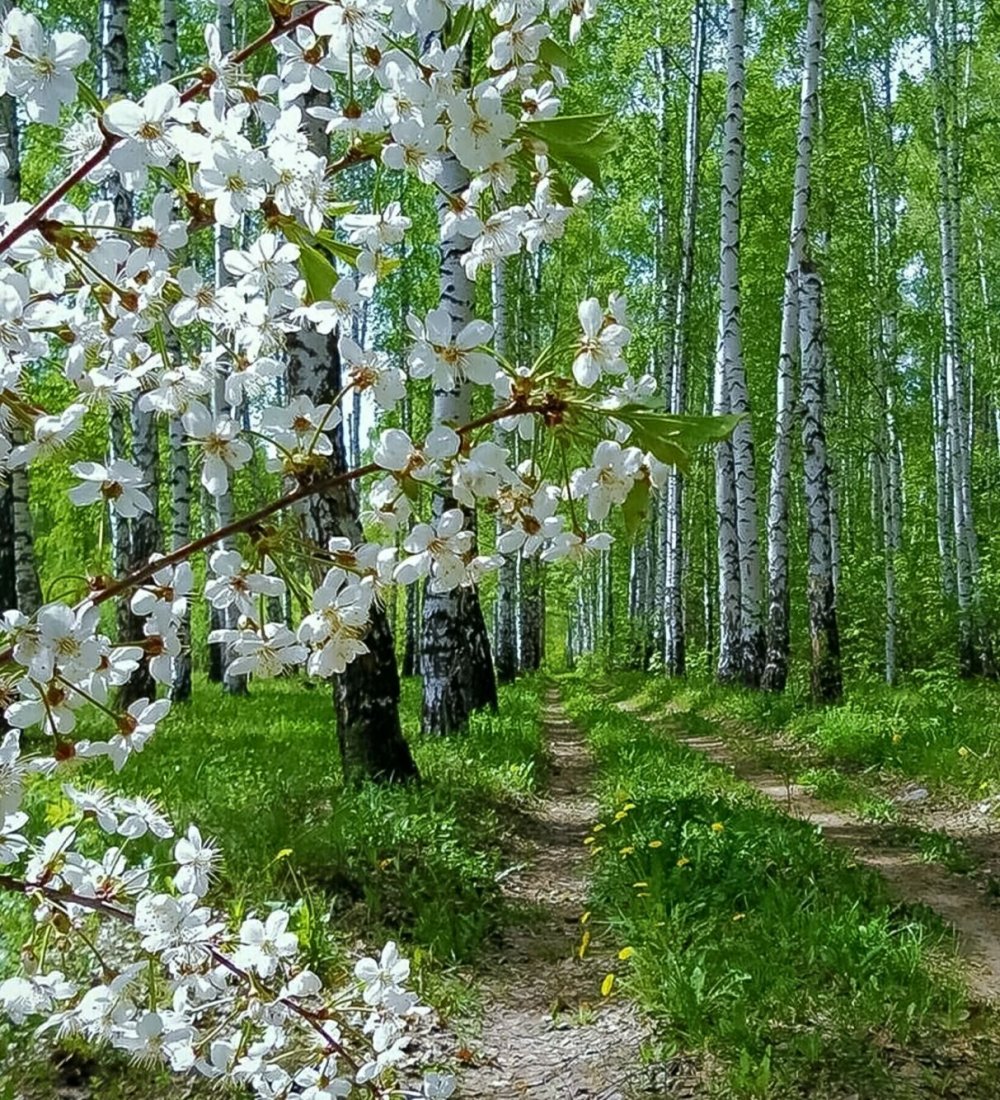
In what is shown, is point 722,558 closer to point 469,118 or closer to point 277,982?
point 277,982

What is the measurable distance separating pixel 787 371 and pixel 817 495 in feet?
5.58

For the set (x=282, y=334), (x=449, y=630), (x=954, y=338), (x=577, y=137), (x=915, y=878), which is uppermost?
(x=954, y=338)

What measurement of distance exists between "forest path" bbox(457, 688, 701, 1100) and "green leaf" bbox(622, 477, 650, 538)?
239 centimetres

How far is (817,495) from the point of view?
10945 mm

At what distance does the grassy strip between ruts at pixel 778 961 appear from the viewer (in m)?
2.96

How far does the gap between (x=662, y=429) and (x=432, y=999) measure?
10.7ft

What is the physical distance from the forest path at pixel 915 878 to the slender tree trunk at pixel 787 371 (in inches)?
157

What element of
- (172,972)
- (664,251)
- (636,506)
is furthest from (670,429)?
(664,251)

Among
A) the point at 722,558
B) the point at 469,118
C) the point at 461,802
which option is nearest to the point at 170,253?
the point at 469,118

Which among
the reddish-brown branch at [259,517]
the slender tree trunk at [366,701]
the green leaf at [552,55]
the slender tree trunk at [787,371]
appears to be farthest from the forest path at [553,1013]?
the slender tree trunk at [787,371]

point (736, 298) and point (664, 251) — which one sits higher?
point (664, 251)

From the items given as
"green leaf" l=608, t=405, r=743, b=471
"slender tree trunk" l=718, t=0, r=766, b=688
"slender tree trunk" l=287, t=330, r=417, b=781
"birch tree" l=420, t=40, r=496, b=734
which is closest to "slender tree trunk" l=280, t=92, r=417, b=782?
"slender tree trunk" l=287, t=330, r=417, b=781

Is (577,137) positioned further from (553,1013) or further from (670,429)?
(553,1013)

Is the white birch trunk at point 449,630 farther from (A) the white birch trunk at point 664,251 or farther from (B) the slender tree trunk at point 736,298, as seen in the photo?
(A) the white birch trunk at point 664,251
